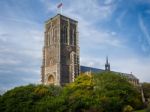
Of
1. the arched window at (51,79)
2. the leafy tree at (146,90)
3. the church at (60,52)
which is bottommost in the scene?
the leafy tree at (146,90)

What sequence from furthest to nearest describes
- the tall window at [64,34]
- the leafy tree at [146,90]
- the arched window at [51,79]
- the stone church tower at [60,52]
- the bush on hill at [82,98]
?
the tall window at [64,34]
the arched window at [51,79]
the stone church tower at [60,52]
the leafy tree at [146,90]
the bush on hill at [82,98]

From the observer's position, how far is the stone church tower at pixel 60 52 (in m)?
94.4

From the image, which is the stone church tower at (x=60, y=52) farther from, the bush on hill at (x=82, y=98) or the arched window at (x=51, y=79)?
the bush on hill at (x=82, y=98)

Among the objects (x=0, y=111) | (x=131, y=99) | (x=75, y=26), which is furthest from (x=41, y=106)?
(x=75, y=26)

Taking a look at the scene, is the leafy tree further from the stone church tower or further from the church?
the stone church tower

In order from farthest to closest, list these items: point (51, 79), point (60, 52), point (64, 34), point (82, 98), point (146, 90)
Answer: point (64, 34) → point (51, 79) → point (60, 52) → point (146, 90) → point (82, 98)

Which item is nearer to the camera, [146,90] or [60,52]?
[146,90]

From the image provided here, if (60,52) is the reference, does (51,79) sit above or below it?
below

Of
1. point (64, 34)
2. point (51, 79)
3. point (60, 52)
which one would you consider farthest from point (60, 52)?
point (51, 79)

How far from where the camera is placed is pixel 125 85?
58.8 m

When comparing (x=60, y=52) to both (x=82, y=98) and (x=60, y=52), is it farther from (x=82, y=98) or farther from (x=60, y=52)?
(x=82, y=98)

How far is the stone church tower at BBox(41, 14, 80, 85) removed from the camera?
94.4m

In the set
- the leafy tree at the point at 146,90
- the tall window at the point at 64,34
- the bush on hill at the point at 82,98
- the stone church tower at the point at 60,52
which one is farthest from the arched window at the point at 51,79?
the bush on hill at the point at 82,98

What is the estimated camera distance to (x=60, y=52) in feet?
316
